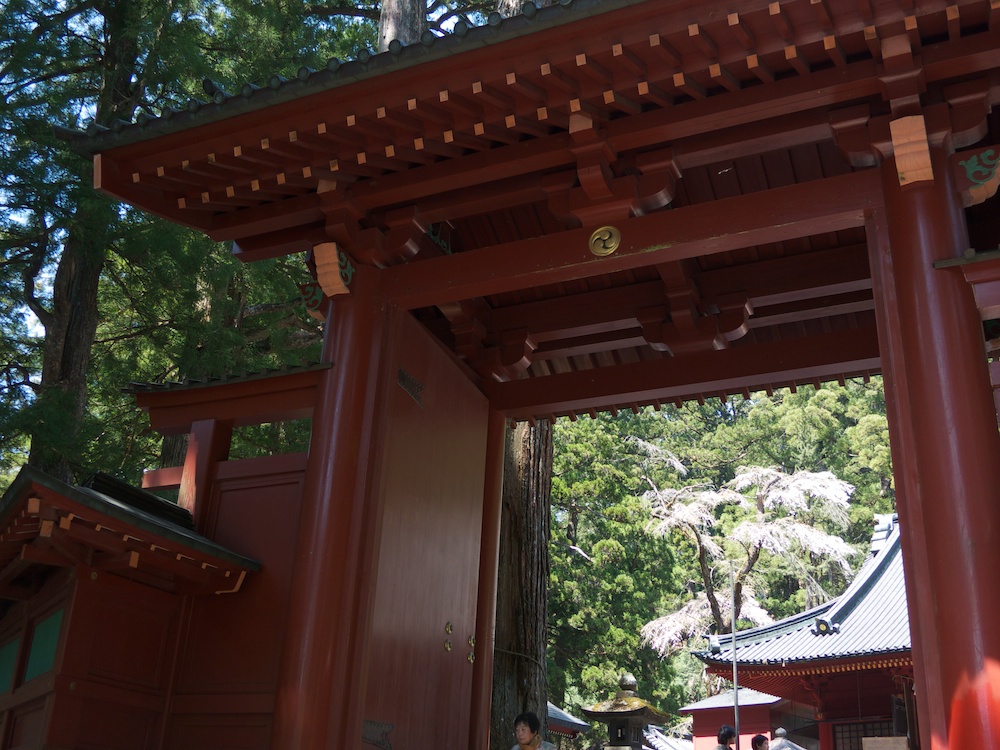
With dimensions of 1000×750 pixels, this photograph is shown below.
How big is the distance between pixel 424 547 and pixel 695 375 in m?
2.18

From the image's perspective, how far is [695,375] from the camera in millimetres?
6492

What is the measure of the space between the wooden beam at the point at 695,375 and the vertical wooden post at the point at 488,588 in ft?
0.88

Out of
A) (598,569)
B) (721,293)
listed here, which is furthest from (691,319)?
(598,569)

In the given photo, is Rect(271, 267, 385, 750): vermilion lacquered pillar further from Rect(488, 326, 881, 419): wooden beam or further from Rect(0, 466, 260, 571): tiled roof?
Rect(488, 326, 881, 419): wooden beam

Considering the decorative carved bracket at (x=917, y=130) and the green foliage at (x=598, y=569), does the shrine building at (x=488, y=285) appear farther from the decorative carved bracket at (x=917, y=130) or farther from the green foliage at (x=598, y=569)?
the green foliage at (x=598, y=569)

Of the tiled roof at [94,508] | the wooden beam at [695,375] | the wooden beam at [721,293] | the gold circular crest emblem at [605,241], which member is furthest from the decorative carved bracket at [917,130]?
the tiled roof at [94,508]

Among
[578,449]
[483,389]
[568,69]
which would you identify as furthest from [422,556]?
[578,449]

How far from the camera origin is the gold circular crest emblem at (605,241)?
4.96 metres

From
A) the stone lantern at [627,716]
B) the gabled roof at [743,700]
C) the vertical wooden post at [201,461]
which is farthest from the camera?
the gabled roof at [743,700]

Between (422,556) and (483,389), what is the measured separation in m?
1.61

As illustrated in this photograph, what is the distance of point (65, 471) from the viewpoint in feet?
28.1

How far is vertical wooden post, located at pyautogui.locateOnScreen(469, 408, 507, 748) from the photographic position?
20.3ft

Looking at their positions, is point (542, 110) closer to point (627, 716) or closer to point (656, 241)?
point (656, 241)

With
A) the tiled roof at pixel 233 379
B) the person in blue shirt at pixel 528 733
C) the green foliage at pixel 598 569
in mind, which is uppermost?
the green foliage at pixel 598 569
